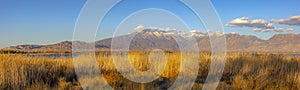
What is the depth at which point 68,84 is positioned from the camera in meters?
9.05

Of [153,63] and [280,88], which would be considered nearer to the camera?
[280,88]

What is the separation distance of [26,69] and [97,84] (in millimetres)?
2251

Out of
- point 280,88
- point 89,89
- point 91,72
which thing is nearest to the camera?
point 89,89

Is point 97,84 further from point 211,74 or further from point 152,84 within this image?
point 211,74

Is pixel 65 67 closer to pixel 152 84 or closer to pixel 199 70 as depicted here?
pixel 152 84

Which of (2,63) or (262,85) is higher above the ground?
(2,63)

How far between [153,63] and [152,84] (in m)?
3.60

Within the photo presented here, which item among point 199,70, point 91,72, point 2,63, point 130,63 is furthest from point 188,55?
point 2,63

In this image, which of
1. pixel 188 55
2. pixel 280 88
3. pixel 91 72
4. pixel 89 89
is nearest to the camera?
pixel 89 89

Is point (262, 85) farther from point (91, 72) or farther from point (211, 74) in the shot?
point (91, 72)

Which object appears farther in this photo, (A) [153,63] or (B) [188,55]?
(B) [188,55]

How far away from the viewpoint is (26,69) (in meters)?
9.73

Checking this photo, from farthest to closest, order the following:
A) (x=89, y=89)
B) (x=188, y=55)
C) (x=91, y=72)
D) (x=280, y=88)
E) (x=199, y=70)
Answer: (x=188, y=55)
(x=199, y=70)
(x=91, y=72)
(x=280, y=88)
(x=89, y=89)


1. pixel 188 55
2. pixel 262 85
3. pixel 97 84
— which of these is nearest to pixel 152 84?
pixel 97 84
